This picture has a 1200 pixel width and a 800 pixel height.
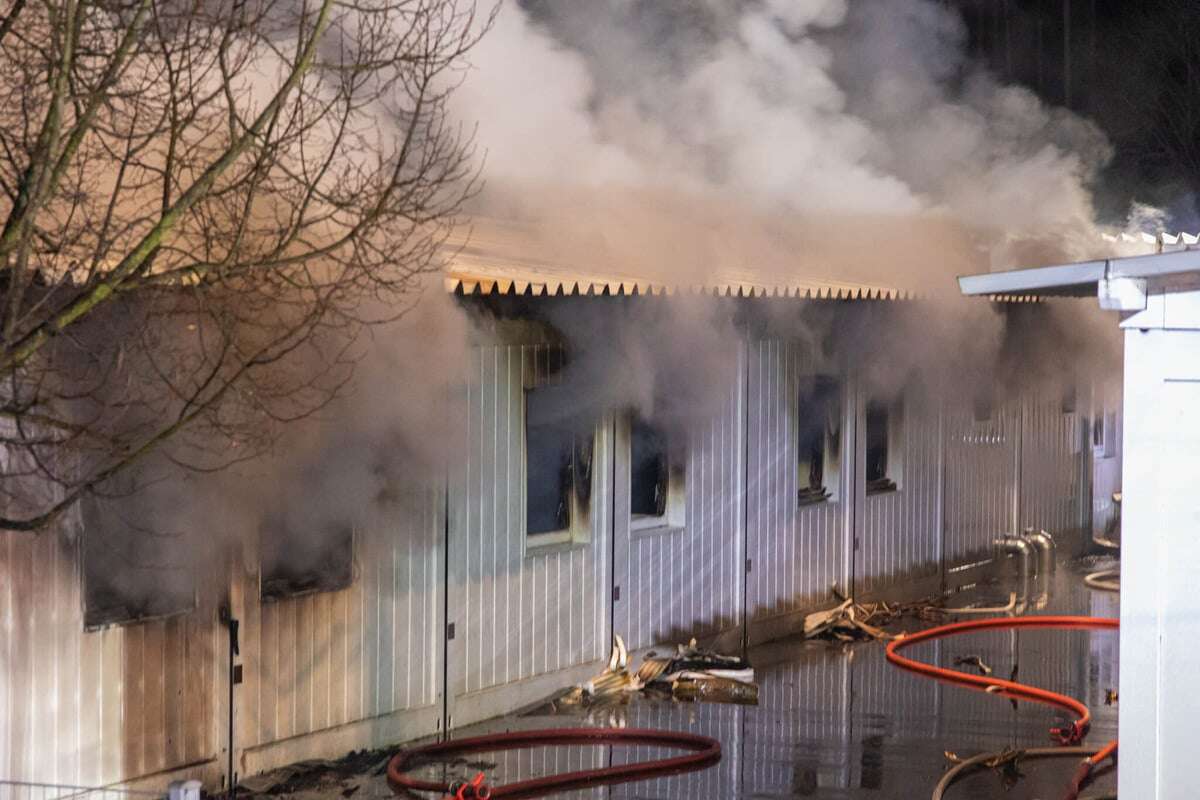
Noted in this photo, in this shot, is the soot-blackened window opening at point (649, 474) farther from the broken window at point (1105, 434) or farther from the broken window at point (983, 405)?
the broken window at point (1105, 434)

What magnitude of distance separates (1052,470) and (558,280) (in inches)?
438

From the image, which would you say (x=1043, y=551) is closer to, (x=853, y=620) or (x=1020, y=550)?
(x=1020, y=550)

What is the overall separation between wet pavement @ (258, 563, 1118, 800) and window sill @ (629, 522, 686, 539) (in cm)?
137

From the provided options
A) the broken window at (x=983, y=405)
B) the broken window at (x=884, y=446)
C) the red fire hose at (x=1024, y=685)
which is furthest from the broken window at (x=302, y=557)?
the broken window at (x=983, y=405)

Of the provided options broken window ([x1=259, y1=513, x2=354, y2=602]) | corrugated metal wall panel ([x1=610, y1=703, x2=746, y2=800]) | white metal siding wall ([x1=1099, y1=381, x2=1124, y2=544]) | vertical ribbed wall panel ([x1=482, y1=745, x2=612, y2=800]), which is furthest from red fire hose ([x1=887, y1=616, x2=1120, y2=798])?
white metal siding wall ([x1=1099, y1=381, x2=1124, y2=544])

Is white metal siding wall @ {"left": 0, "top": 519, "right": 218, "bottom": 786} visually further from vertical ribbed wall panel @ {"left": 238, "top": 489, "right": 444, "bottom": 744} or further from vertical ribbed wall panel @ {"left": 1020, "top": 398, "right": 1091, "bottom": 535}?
vertical ribbed wall panel @ {"left": 1020, "top": 398, "right": 1091, "bottom": 535}

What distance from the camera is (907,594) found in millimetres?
16078

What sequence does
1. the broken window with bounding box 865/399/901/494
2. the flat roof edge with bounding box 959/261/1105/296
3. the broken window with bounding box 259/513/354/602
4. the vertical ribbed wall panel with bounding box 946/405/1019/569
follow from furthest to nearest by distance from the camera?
the vertical ribbed wall panel with bounding box 946/405/1019/569 → the broken window with bounding box 865/399/901/494 → the broken window with bounding box 259/513/354/602 → the flat roof edge with bounding box 959/261/1105/296

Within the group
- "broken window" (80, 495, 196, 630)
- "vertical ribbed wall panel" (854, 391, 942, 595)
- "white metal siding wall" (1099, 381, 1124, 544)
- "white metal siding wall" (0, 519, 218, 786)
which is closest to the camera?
"white metal siding wall" (0, 519, 218, 786)

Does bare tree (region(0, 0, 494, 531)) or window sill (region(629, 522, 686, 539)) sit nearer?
bare tree (region(0, 0, 494, 531))

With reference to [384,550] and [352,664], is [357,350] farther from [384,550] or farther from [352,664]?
[352,664]

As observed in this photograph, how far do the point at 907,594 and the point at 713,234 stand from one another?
4492mm

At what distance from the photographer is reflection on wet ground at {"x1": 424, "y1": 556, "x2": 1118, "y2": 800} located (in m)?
8.92

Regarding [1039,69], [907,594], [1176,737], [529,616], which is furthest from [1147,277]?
[1039,69]
